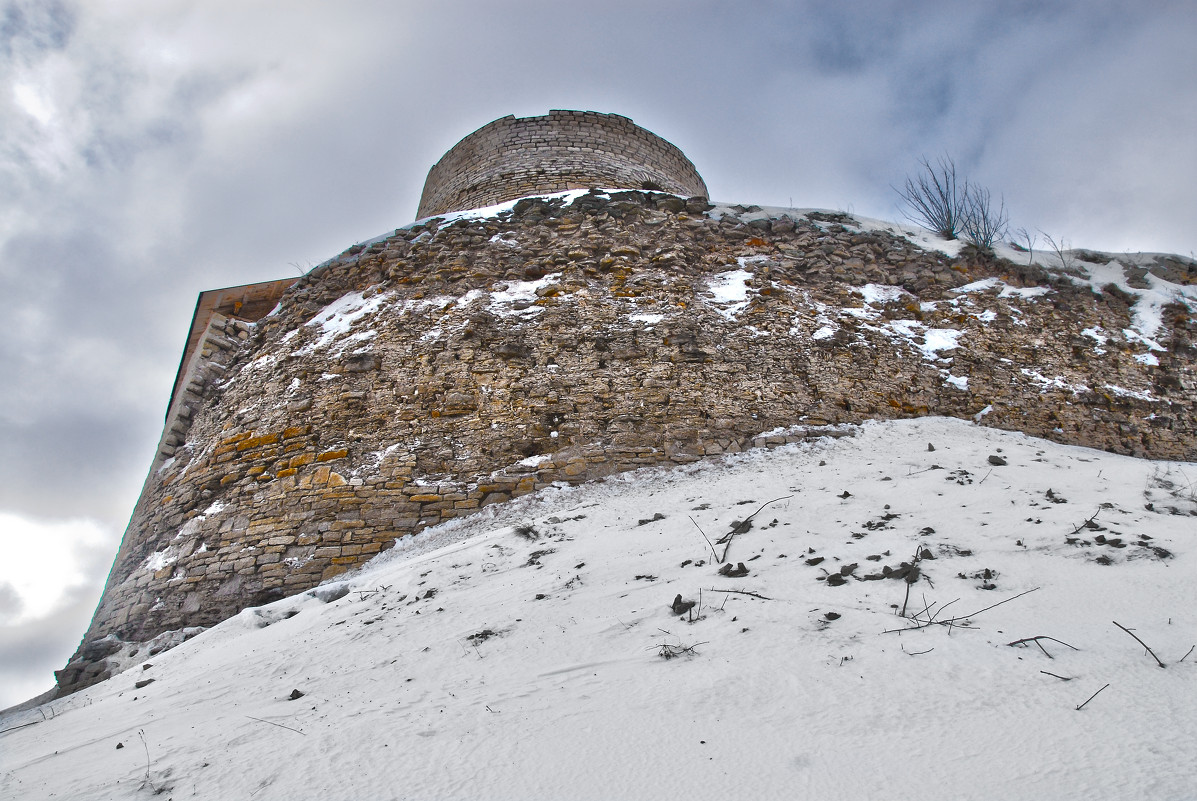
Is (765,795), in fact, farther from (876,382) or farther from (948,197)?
(948,197)

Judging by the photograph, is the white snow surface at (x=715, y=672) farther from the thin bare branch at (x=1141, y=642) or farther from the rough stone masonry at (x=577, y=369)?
the rough stone masonry at (x=577, y=369)

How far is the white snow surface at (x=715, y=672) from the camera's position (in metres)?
1.76

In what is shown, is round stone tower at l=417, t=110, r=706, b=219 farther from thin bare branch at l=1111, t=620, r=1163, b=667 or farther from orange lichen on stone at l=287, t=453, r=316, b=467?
thin bare branch at l=1111, t=620, r=1163, b=667

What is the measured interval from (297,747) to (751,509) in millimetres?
3058

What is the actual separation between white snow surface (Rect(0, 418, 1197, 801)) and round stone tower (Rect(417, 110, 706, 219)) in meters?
7.83

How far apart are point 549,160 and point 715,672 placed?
10.3m

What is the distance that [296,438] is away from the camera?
6012 mm

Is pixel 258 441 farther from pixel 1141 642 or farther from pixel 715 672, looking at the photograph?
pixel 1141 642

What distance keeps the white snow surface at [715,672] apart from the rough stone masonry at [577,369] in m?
1.17

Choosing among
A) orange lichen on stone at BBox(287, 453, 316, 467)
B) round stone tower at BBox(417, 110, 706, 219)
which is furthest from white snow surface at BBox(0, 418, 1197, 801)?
round stone tower at BBox(417, 110, 706, 219)

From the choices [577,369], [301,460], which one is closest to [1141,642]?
[577,369]

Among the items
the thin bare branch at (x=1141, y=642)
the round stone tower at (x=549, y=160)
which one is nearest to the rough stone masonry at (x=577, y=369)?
the round stone tower at (x=549, y=160)

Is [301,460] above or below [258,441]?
below

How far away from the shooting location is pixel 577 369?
6.29 metres
